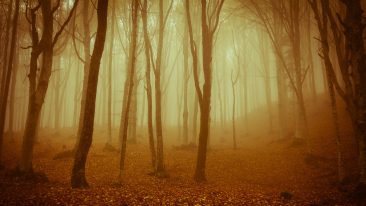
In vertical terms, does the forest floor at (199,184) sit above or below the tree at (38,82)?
below

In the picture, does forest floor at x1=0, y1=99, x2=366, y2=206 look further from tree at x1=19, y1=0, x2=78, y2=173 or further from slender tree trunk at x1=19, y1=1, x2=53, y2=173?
tree at x1=19, y1=0, x2=78, y2=173

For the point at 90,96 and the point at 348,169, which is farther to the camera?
the point at 348,169

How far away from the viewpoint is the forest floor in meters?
6.88

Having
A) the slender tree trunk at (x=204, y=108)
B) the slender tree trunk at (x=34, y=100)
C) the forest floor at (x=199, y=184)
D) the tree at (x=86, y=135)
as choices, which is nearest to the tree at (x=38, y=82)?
the slender tree trunk at (x=34, y=100)

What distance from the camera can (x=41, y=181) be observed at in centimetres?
832

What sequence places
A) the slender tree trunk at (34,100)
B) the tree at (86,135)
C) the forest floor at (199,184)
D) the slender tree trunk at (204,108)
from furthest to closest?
the slender tree trunk at (204,108), the slender tree trunk at (34,100), the tree at (86,135), the forest floor at (199,184)

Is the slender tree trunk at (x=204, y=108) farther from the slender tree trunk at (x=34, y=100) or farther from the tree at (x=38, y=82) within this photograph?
the slender tree trunk at (x=34, y=100)

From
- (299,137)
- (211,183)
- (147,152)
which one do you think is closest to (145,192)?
(211,183)

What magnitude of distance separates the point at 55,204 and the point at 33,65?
589 cm

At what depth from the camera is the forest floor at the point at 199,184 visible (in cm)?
688

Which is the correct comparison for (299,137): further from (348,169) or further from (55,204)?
(55,204)

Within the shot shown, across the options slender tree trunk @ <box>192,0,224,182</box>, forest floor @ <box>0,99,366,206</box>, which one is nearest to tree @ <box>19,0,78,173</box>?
forest floor @ <box>0,99,366,206</box>

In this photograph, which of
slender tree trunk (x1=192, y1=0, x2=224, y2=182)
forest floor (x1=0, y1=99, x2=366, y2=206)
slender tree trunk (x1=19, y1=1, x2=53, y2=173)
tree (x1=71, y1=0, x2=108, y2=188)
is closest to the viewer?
forest floor (x1=0, y1=99, x2=366, y2=206)

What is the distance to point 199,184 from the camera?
31.5 ft
